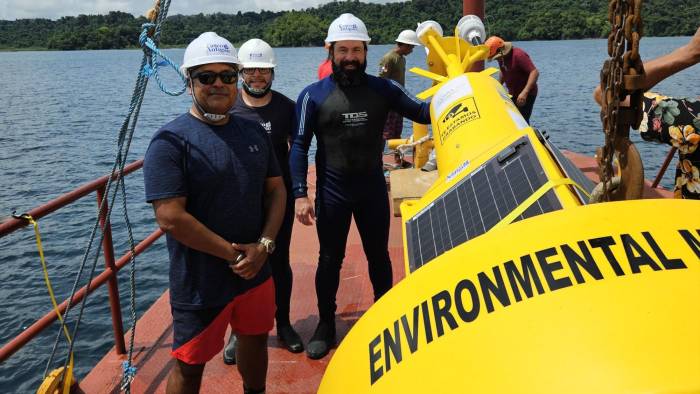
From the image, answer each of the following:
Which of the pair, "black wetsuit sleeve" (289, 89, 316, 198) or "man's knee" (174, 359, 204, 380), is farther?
"black wetsuit sleeve" (289, 89, 316, 198)

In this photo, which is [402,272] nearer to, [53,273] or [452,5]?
[53,273]

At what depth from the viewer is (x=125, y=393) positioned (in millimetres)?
3361

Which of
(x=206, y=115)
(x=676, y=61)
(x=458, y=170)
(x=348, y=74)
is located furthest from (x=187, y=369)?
(x=676, y=61)

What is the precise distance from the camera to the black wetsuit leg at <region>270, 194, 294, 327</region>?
3766 mm

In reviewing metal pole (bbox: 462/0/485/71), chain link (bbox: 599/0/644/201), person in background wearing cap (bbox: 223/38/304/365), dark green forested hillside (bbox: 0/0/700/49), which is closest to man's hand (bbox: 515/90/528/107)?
metal pole (bbox: 462/0/485/71)

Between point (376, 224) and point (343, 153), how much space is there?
0.51 m

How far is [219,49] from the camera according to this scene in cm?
259

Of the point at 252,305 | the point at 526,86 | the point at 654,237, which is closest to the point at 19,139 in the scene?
the point at 526,86

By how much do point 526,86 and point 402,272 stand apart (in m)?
3.14

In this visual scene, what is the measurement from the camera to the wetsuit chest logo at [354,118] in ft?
11.8

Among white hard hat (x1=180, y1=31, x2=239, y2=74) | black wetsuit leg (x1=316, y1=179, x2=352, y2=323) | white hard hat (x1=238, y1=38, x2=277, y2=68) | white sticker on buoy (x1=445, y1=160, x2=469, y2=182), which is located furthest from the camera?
black wetsuit leg (x1=316, y1=179, x2=352, y2=323)

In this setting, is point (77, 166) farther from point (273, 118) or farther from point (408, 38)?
point (273, 118)

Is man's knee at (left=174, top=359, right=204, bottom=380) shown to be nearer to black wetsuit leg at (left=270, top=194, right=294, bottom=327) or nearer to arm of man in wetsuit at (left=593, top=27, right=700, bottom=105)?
black wetsuit leg at (left=270, top=194, right=294, bottom=327)

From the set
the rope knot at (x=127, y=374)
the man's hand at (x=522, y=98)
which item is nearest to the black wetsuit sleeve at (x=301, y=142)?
the rope knot at (x=127, y=374)
